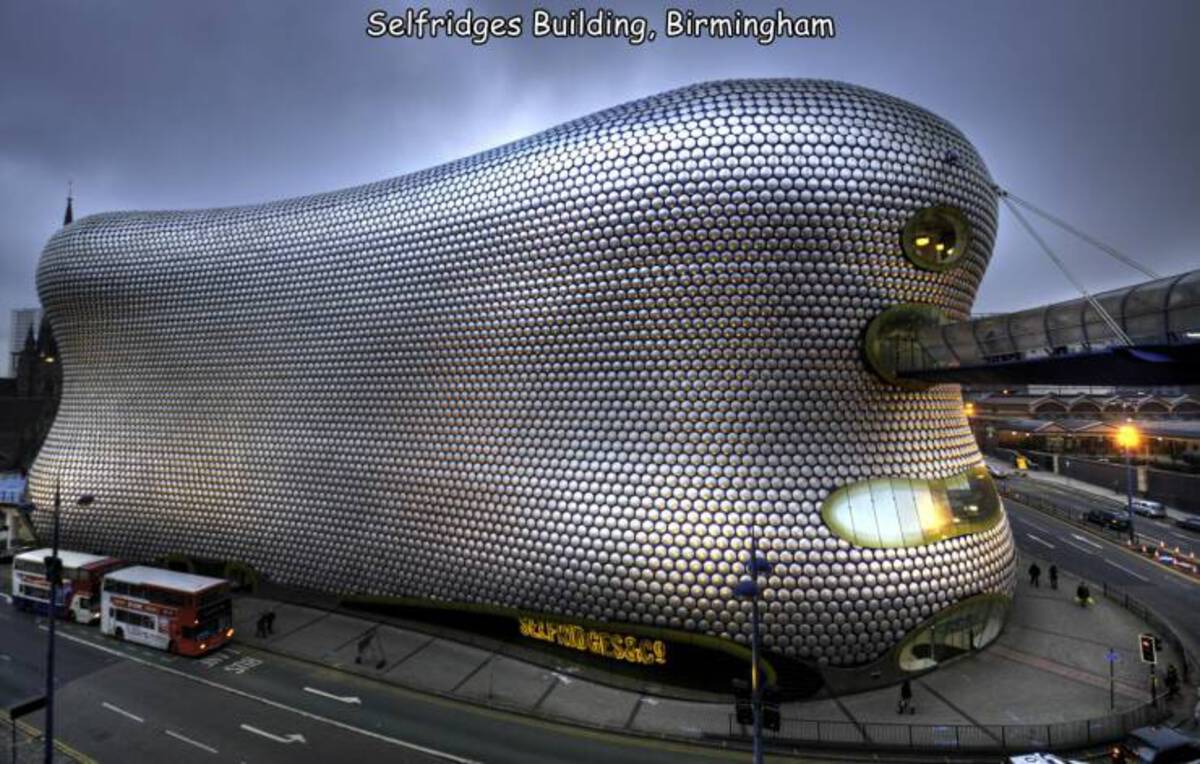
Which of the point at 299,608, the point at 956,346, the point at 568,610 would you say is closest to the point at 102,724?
the point at 299,608

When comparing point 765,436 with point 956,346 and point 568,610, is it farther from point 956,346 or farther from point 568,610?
point 568,610

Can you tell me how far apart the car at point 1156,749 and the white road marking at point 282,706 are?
13468mm

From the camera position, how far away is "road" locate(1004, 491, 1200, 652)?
20828mm

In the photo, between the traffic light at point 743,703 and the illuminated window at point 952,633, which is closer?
the traffic light at point 743,703

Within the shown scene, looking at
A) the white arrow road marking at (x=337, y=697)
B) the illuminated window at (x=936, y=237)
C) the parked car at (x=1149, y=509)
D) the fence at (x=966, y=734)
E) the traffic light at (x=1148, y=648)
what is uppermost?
the illuminated window at (x=936, y=237)

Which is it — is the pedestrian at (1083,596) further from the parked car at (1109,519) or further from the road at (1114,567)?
the parked car at (1109,519)

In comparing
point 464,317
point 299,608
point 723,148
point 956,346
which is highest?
point 723,148

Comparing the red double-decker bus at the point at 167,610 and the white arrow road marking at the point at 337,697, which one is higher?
the red double-decker bus at the point at 167,610

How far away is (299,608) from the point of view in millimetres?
23375

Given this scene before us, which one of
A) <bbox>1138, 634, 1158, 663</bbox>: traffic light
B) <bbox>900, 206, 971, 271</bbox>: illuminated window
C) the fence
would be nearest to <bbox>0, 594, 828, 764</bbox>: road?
the fence

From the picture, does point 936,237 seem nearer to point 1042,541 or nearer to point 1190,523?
point 1042,541

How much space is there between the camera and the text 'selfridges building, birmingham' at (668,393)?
651 inches

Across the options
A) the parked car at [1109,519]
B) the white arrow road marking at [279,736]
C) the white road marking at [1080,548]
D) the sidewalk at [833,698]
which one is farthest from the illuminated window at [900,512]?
the parked car at [1109,519]

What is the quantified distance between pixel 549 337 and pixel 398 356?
6.49 meters
